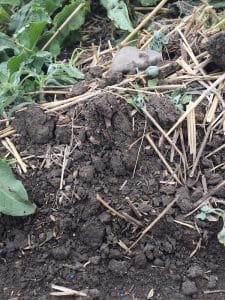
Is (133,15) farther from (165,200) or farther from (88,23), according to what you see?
(165,200)

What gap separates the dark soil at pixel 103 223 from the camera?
2688mm

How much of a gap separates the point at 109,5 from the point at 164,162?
3.52ft

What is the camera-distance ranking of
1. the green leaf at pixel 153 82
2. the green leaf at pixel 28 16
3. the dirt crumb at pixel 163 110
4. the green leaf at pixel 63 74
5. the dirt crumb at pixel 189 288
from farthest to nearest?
the green leaf at pixel 28 16 < the green leaf at pixel 63 74 < the green leaf at pixel 153 82 < the dirt crumb at pixel 163 110 < the dirt crumb at pixel 189 288

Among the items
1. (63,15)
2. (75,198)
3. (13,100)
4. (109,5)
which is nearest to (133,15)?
(109,5)

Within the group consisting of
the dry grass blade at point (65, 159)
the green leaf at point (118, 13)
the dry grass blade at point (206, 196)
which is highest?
the green leaf at point (118, 13)

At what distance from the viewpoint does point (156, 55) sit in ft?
10.1

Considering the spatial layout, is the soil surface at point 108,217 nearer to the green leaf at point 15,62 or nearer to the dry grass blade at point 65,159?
the dry grass blade at point 65,159

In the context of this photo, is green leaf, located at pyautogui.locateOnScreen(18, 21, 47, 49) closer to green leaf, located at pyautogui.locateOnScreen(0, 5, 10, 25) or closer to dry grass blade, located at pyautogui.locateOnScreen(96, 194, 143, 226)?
green leaf, located at pyautogui.locateOnScreen(0, 5, 10, 25)

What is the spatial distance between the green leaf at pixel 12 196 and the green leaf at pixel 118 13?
3.33ft

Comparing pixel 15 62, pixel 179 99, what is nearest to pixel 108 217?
pixel 179 99

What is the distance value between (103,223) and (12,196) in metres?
0.40

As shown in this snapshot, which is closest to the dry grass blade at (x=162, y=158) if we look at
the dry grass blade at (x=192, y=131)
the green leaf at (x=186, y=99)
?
the dry grass blade at (x=192, y=131)

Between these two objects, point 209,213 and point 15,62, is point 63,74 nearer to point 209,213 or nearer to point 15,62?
point 15,62

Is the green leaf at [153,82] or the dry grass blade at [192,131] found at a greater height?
the green leaf at [153,82]
